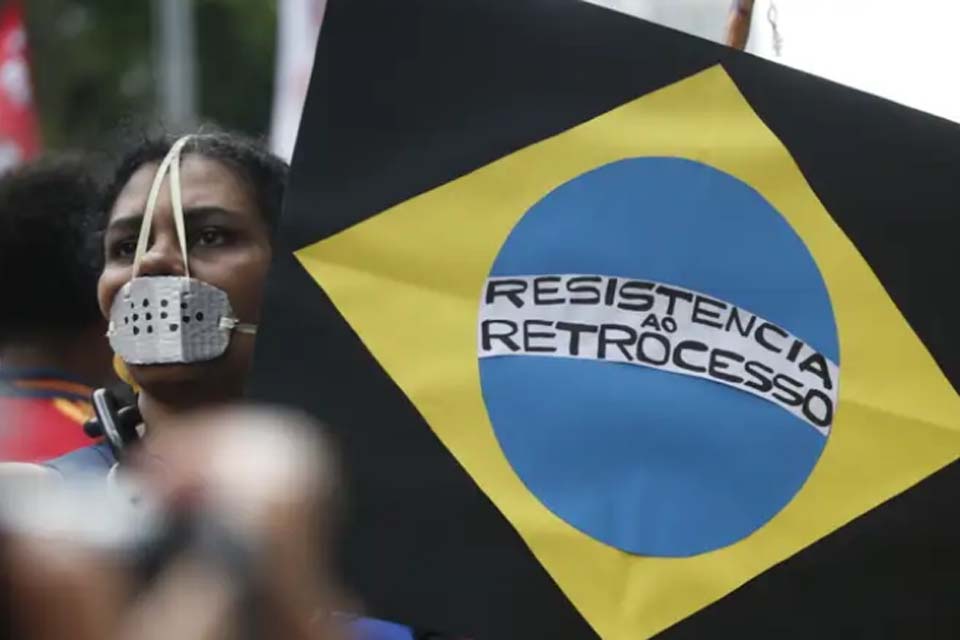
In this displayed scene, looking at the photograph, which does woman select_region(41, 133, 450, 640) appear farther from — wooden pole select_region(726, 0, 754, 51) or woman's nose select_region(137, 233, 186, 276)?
wooden pole select_region(726, 0, 754, 51)

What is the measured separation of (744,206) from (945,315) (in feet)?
0.94

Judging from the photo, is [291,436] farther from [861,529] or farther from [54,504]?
[861,529]

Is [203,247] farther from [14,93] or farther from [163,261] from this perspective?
[14,93]

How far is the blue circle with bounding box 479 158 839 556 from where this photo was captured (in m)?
2.42

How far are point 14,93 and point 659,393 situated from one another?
15.2 ft

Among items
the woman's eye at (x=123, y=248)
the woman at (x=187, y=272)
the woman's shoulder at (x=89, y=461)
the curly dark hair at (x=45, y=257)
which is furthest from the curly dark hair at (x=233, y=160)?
the curly dark hair at (x=45, y=257)

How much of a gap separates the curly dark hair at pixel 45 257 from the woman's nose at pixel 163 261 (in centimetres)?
81

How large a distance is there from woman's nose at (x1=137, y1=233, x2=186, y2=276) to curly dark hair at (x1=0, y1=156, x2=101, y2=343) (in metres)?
0.81

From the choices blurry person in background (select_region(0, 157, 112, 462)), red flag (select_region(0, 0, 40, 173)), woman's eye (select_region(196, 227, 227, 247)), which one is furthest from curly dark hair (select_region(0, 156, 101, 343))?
red flag (select_region(0, 0, 40, 173))

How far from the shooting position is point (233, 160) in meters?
2.88

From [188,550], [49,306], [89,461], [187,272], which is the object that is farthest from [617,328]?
[49,306]

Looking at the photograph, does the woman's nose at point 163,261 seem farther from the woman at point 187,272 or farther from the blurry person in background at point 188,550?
the blurry person in background at point 188,550

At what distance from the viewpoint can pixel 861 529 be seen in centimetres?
243

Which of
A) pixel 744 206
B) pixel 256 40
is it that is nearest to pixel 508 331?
pixel 744 206
